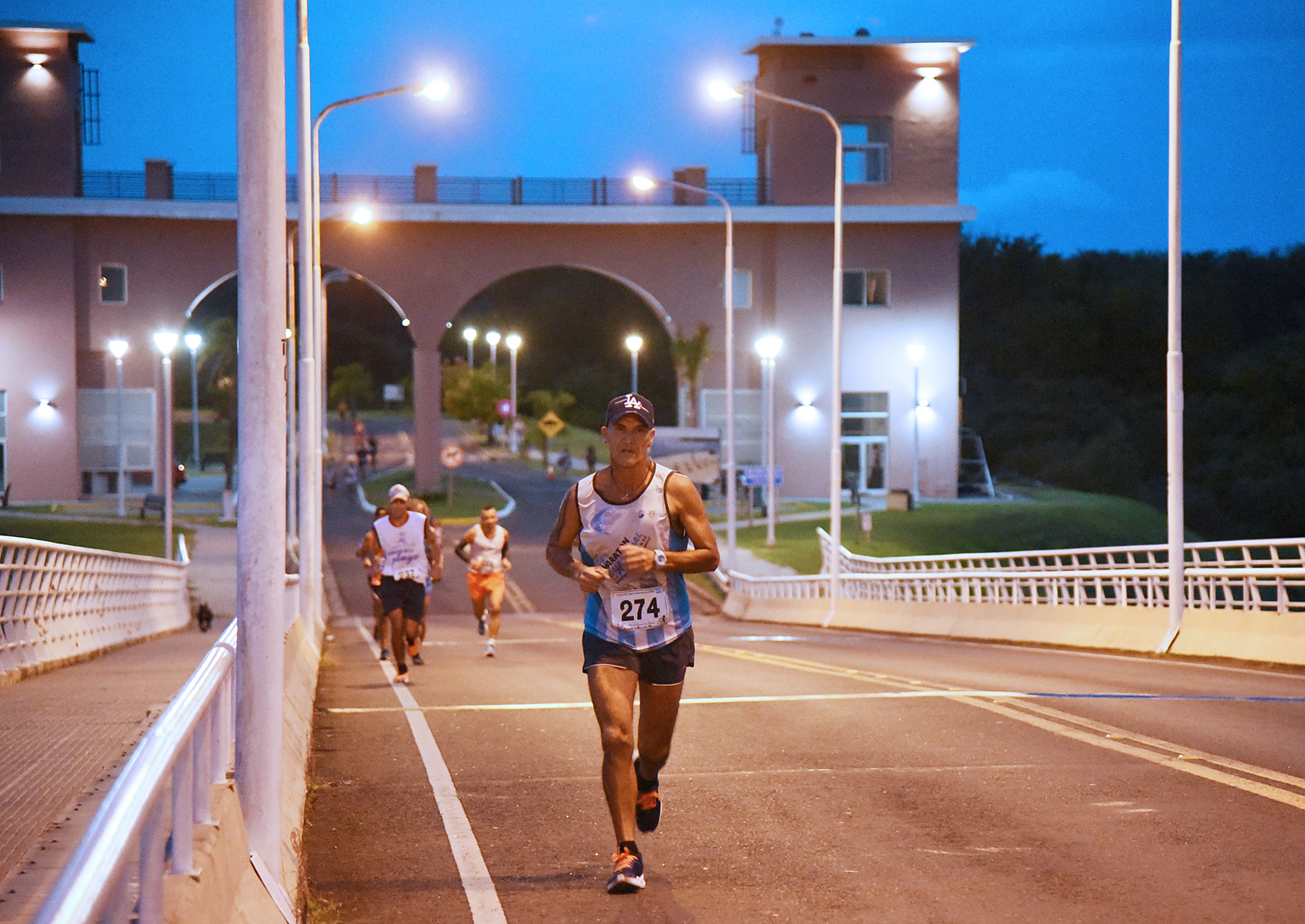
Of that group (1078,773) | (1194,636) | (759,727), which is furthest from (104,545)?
(1078,773)

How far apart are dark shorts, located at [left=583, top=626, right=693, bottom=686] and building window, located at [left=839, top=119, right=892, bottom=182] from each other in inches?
2185

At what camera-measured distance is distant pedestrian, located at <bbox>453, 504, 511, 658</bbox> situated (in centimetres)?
1908

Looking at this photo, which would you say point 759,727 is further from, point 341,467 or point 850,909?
point 341,467

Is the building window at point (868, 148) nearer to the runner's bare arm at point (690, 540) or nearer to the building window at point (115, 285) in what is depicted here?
the building window at point (115, 285)

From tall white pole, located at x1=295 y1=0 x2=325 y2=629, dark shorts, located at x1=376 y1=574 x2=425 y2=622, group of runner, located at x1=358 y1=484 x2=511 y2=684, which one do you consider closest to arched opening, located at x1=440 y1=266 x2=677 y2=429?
tall white pole, located at x1=295 y1=0 x2=325 y2=629

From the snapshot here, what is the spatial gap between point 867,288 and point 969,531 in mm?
12470

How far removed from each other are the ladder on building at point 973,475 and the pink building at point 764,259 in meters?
2.33

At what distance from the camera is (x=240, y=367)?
5.79 meters

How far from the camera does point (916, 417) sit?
194 feet

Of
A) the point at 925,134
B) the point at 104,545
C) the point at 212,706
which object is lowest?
the point at 104,545

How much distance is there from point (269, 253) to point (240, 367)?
467 mm

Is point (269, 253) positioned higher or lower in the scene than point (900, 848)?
higher

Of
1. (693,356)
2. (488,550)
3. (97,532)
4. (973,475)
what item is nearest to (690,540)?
(488,550)

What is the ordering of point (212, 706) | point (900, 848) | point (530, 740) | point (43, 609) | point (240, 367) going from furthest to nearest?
point (43, 609)
point (530, 740)
point (900, 848)
point (240, 367)
point (212, 706)
